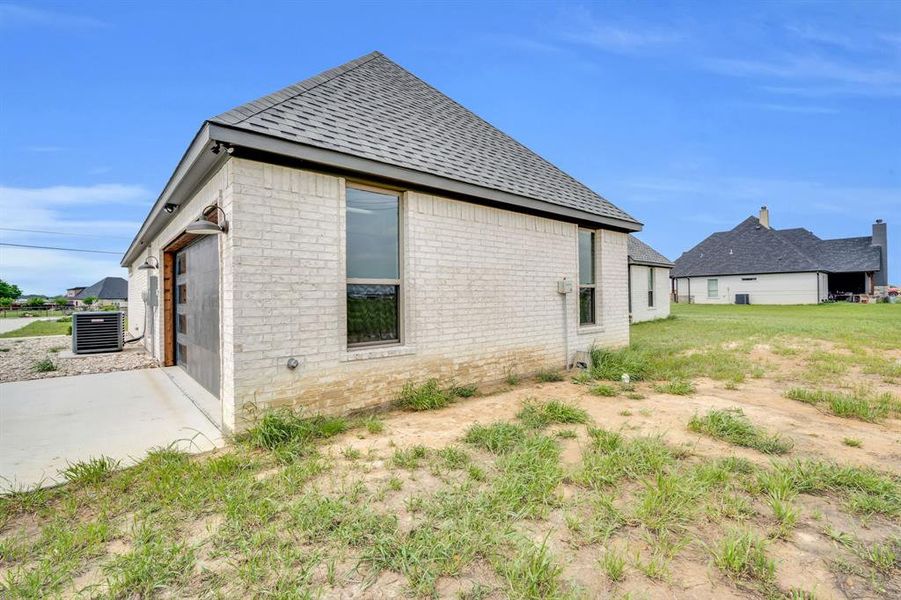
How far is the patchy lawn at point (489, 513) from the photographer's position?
2053 mm

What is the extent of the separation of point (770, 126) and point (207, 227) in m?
30.8

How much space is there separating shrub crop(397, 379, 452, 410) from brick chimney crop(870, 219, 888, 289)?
47.2 metres

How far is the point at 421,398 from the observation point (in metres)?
5.36

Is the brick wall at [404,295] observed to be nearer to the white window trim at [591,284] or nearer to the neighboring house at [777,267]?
the white window trim at [591,284]

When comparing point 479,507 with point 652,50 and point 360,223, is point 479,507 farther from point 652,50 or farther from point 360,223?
point 652,50

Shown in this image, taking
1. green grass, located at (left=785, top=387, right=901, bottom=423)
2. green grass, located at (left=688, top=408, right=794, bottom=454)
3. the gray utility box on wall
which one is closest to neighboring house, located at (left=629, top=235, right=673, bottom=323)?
green grass, located at (left=785, top=387, right=901, bottom=423)

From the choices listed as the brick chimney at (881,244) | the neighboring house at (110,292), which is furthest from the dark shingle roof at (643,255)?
the neighboring house at (110,292)


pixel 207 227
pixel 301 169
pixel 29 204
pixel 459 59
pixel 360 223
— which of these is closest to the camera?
pixel 207 227

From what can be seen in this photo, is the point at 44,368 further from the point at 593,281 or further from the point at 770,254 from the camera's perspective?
the point at 770,254

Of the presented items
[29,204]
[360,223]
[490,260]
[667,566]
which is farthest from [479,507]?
[29,204]

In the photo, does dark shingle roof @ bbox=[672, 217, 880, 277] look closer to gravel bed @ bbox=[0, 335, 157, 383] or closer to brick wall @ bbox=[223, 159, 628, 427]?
brick wall @ bbox=[223, 159, 628, 427]

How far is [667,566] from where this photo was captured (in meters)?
2.15

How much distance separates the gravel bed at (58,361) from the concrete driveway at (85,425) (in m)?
1.12

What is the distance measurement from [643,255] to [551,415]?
1555 cm
